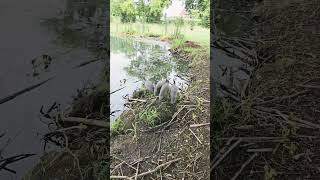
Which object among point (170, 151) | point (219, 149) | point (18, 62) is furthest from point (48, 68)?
point (219, 149)

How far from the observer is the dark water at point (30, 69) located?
1871 mm

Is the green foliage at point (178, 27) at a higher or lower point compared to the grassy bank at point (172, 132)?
higher

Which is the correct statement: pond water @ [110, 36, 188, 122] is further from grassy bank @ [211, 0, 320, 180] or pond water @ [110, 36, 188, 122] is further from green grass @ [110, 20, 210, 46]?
grassy bank @ [211, 0, 320, 180]

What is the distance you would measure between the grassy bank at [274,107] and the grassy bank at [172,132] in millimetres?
68

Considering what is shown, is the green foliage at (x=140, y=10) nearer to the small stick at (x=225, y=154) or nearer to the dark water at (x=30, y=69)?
the dark water at (x=30, y=69)

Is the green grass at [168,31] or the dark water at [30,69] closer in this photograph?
the dark water at [30,69]

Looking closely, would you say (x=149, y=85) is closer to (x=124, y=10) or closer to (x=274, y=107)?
(x=124, y=10)

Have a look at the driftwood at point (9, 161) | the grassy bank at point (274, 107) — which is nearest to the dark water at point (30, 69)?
the driftwood at point (9, 161)

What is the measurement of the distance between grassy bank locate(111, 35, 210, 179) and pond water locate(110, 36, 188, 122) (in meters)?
0.03

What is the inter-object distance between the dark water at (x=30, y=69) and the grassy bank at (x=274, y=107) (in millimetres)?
583

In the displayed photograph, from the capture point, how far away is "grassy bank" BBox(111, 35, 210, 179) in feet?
6.66

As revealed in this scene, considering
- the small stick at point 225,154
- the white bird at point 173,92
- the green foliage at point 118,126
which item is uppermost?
the white bird at point 173,92

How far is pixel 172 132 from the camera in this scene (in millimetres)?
2053

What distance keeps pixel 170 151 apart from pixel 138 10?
58 cm
